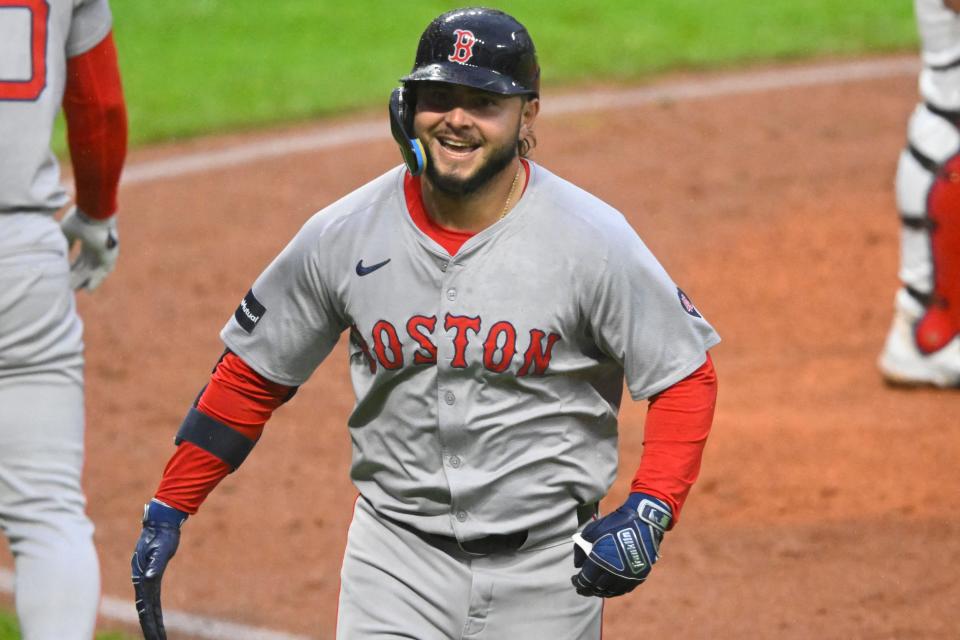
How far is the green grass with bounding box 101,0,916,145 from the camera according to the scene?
11773 mm

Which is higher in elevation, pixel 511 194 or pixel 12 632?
pixel 511 194

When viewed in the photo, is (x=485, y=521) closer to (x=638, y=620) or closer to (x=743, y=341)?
(x=638, y=620)

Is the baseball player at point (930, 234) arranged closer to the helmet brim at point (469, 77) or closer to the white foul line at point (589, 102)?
the helmet brim at point (469, 77)

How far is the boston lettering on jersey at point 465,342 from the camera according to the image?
11.2ft

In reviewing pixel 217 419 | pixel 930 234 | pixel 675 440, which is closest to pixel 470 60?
pixel 675 440

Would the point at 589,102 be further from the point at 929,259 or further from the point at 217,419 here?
the point at 217,419

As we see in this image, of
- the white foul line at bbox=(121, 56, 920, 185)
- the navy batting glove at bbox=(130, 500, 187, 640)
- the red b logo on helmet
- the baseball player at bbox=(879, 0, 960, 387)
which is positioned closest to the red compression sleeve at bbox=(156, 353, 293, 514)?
the navy batting glove at bbox=(130, 500, 187, 640)

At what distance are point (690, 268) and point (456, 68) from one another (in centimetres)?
543

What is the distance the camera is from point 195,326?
828cm

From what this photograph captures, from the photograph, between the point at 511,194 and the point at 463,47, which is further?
the point at 511,194

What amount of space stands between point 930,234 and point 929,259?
105mm

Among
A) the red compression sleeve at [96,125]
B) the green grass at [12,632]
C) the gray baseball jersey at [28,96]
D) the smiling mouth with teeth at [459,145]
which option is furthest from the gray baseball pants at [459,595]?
the green grass at [12,632]

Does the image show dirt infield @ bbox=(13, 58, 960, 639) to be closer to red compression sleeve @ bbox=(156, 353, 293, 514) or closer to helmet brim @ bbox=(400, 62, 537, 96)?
red compression sleeve @ bbox=(156, 353, 293, 514)

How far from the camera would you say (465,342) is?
11.2ft
